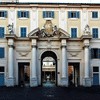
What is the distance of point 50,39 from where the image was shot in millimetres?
69812

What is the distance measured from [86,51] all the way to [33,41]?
9.61 m

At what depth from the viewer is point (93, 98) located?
4050 cm

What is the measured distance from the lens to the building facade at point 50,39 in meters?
68.7

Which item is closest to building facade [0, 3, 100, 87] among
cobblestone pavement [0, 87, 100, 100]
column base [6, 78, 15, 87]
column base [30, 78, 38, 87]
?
column base [30, 78, 38, 87]

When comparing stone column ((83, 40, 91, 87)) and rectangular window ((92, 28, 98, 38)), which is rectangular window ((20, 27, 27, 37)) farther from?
rectangular window ((92, 28, 98, 38))

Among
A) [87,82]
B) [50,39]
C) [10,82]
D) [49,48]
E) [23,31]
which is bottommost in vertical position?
[87,82]

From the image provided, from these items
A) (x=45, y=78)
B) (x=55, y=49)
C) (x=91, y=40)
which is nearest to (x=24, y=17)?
(x=55, y=49)

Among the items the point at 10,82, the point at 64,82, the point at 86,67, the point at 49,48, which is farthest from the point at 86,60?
the point at 10,82

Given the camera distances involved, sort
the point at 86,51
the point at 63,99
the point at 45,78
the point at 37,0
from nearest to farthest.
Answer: the point at 63,99
the point at 86,51
the point at 37,0
the point at 45,78

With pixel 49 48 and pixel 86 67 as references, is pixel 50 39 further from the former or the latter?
pixel 86 67

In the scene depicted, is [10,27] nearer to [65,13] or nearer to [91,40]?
[65,13]

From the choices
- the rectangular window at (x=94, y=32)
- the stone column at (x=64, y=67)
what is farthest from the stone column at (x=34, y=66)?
the rectangular window at (x=94, y=32)

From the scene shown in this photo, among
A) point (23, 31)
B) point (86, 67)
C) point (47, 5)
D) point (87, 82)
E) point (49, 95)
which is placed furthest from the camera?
point (47, 5)

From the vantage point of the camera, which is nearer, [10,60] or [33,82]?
[33,82]
